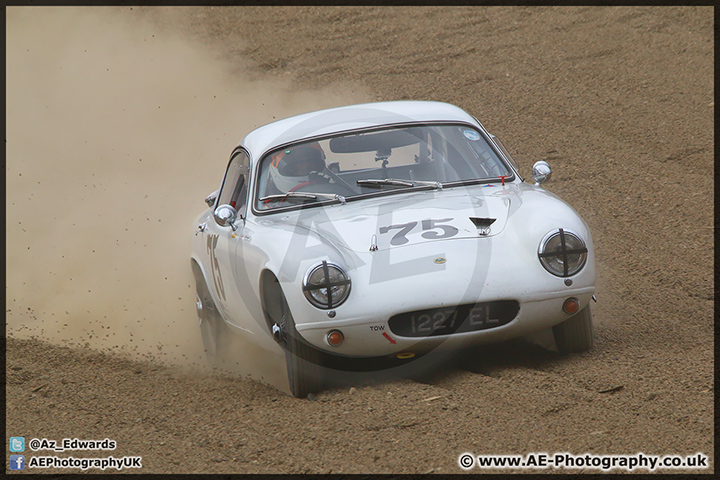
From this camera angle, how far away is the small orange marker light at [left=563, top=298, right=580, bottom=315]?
14.9 ft

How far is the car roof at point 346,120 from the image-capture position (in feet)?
19.3

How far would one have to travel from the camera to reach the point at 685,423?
3.69 m

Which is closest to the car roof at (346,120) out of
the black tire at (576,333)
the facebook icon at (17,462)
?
the black tire at (576,333)

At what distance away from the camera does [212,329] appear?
6613 mm

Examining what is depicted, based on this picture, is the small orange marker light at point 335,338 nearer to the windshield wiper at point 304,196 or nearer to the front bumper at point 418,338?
the front bumper at point 418,338

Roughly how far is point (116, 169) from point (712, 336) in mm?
9944

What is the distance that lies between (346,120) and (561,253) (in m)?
2.10

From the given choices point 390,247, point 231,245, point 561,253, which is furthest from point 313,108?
A: point 561,253

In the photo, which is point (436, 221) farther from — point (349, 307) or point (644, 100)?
point (644, 100)

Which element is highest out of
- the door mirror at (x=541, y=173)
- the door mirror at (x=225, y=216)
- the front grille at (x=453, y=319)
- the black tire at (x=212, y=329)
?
the door mirror at (x=541, y=173)

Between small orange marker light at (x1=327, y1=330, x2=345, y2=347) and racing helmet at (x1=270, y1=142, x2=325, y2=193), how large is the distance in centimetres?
155

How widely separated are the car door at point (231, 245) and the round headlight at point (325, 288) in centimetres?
107

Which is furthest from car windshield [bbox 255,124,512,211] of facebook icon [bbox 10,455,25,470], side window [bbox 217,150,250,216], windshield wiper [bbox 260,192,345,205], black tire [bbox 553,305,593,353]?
facebook icon [bbox 10,455,25,470]

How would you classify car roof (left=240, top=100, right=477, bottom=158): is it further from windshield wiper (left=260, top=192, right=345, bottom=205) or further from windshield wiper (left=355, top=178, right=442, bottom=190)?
windshield wiper (left=355, top=178, right=442, bottom=190)
